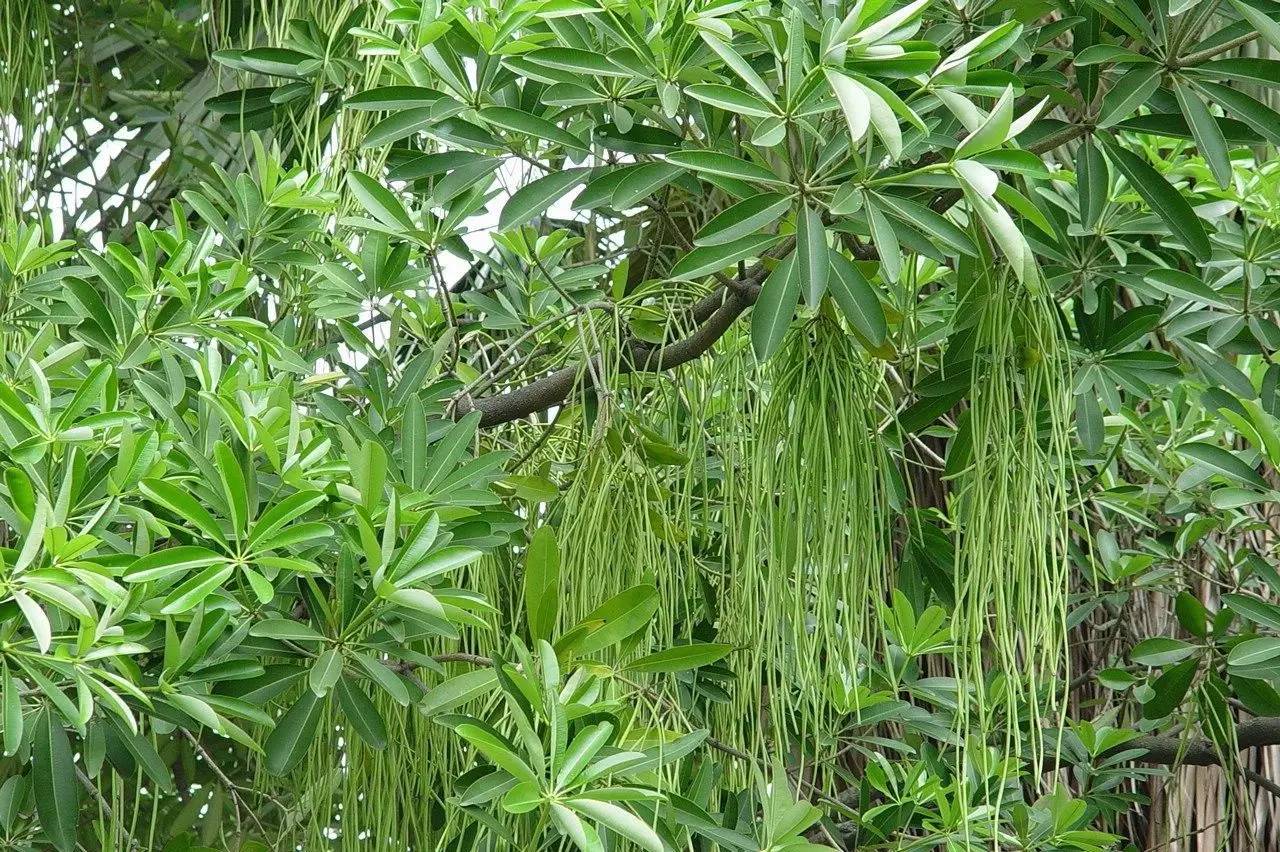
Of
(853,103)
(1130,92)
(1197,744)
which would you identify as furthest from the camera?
(1197,744)

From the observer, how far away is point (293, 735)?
39.9 inches

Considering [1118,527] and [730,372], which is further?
[1118,527]

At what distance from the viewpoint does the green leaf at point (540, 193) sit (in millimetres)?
1121

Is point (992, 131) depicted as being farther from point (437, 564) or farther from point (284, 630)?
point (284, 630)

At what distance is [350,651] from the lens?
0.99 m

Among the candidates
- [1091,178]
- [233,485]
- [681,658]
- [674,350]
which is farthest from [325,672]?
[1091,178]

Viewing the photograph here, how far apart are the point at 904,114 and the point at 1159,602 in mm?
1273

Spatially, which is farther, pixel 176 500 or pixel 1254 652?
pixel 1254 652

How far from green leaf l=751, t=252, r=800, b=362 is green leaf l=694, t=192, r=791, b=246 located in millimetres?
43

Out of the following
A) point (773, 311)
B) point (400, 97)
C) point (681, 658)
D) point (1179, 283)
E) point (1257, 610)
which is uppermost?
point (400, 97)

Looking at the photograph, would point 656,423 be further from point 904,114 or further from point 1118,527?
point 1118,527

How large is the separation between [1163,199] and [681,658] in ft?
1.62

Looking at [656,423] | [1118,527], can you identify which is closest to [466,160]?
[656,423]

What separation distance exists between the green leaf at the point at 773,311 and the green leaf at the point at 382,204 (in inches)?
18.7
